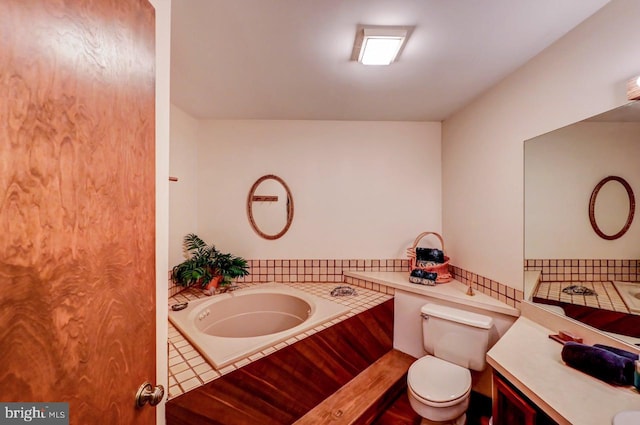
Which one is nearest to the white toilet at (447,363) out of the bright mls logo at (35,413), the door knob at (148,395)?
the door knob at (148,395)

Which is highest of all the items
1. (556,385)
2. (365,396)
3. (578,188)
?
(578,188)

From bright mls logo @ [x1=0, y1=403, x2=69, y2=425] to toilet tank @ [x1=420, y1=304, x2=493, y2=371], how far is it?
6.48 ft

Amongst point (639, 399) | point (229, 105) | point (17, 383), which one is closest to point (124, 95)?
point (17, 383)

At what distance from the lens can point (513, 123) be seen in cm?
175

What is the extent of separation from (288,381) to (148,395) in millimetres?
909

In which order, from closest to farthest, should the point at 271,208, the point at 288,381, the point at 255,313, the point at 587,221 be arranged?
the point at 587,221 → the point at 288,381 → the point at 255,313 → the point at 271,208

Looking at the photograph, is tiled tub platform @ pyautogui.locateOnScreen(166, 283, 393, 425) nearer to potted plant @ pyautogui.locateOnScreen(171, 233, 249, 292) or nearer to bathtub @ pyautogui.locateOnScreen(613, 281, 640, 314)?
potted plant @ pyautogui.locateOnScreen(171, 233, 249, 292)

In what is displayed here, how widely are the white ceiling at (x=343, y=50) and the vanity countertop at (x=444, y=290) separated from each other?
159 cm

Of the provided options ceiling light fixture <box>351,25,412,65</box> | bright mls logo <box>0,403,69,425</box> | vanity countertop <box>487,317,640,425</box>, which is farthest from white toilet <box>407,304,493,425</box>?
ceiling light fixture <box>351,25,412,65</box>

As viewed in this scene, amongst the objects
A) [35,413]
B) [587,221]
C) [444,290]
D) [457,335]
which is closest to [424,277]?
[444,290]

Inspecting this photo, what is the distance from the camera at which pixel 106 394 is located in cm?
61

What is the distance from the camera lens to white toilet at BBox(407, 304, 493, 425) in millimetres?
1487

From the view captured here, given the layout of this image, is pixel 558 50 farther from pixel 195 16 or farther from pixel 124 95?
pixel 124 95

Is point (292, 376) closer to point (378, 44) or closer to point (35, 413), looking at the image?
point (35, 413)
